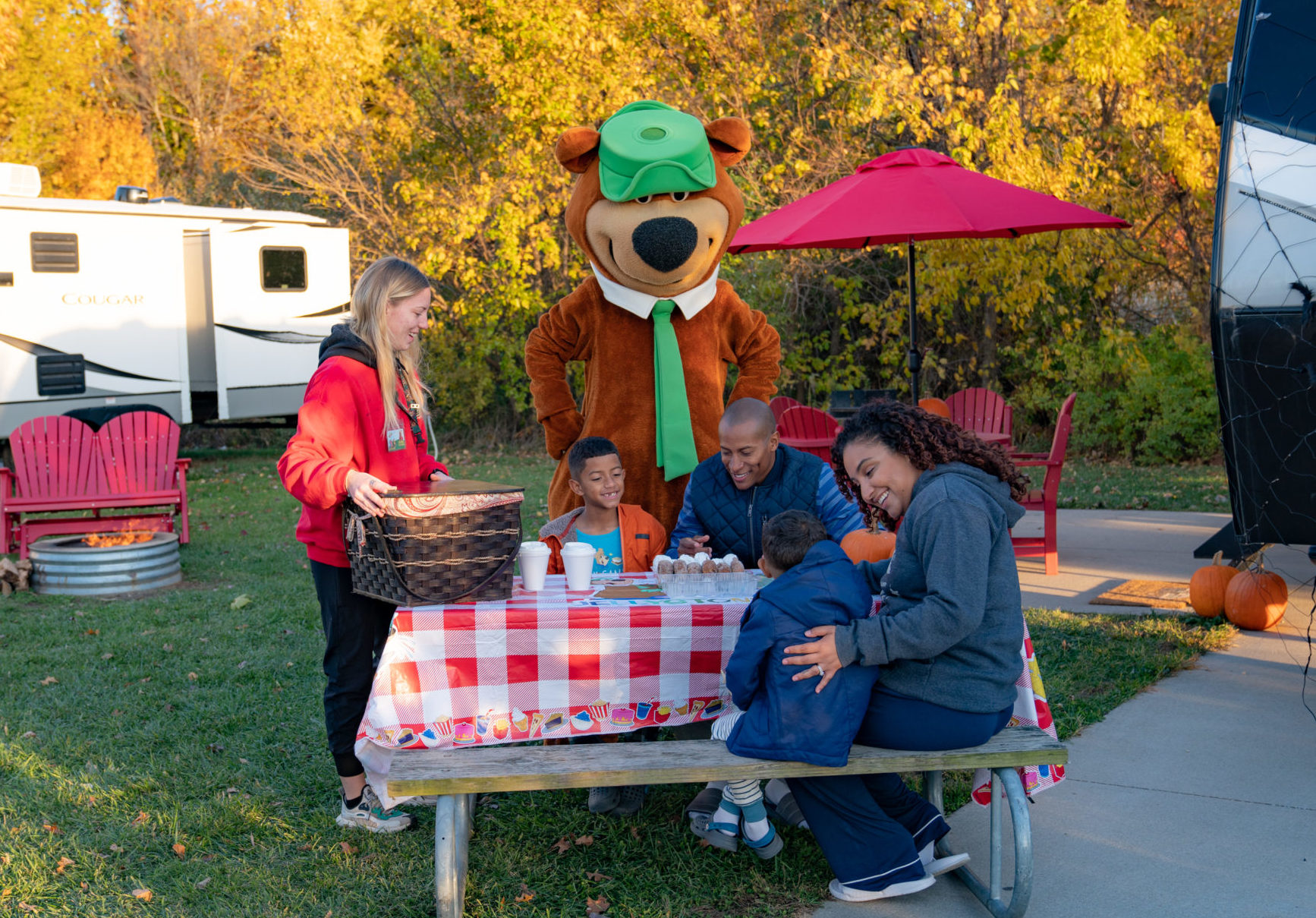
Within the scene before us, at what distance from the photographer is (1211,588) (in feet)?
20.0

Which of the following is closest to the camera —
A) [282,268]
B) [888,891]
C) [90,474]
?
[888,891]

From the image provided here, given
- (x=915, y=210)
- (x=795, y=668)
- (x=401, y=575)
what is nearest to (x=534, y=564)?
(x=401, y=575)

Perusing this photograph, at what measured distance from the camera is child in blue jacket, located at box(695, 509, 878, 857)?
306 cm

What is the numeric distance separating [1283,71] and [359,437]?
11.8 feet

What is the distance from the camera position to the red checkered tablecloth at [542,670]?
327cm

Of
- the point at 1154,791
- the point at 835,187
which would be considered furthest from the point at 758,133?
the point at 1154,791

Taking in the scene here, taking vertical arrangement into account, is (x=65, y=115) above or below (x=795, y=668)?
above

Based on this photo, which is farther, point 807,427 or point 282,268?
point 282,268

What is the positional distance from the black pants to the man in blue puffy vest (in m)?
1.10

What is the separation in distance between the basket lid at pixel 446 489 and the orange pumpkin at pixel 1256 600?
14.3 ft

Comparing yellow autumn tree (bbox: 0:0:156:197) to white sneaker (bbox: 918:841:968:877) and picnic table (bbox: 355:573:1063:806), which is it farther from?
white sneaker (bbox: 918:841:968:877)

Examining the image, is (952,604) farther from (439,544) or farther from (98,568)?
(98,568)

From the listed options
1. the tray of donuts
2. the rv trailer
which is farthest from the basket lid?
the rv trailer

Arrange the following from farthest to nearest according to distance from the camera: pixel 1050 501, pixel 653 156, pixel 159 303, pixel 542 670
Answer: pixel 159 303 < pixel 1050 501 < pixel 653 156 < pixel 542 670
